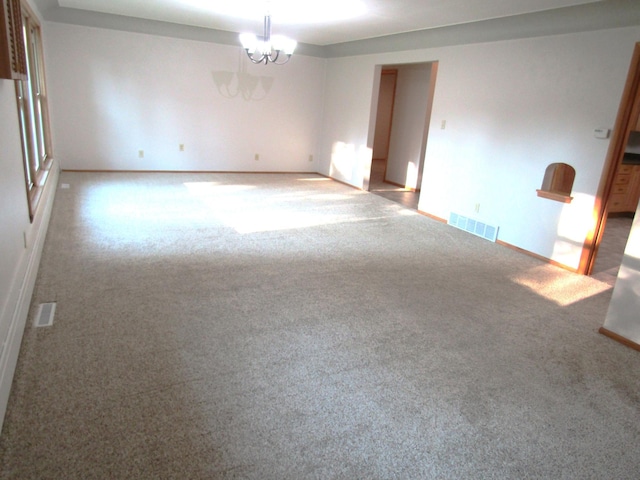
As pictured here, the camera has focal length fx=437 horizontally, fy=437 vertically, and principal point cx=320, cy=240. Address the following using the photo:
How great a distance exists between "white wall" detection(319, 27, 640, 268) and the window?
4442mm

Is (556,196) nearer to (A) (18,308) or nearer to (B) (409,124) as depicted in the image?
(B) (409,124)

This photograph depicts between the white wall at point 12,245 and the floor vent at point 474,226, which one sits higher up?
the white wall at point 12,245

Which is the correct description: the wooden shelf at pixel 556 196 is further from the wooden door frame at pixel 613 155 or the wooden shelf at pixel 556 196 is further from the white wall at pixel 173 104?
the white wall at pixel 173 104

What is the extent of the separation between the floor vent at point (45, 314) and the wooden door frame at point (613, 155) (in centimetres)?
441

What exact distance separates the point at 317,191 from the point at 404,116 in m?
2.43

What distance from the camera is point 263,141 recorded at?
8289 millimetres

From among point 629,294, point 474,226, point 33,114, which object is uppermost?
point 33,114

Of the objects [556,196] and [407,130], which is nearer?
[556,196]

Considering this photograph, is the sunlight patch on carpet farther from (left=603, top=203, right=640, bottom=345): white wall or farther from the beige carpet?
(left=603, top=203, right=640, bottom=345): white wall

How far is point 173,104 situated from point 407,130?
4160mm

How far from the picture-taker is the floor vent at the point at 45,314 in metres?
2.55

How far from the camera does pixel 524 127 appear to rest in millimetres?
4633

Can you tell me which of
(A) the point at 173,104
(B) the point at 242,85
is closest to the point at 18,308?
(A) the point at 173,104

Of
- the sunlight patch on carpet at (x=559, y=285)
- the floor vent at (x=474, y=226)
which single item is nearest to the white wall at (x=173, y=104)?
the floor vent at (x=474, y=226)
